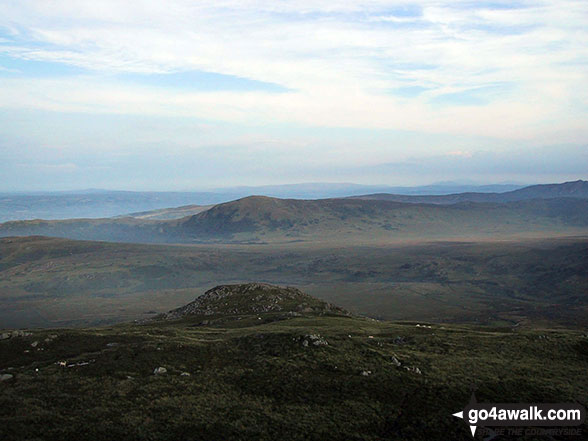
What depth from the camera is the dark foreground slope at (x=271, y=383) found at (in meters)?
28.1

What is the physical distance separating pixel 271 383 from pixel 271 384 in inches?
7.4

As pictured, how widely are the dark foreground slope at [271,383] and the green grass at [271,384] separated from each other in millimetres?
116

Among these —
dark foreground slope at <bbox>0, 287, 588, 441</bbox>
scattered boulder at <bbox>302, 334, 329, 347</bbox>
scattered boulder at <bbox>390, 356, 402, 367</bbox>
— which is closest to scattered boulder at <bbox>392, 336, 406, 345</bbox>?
dark foreground slope at <bbox>0, 287, 588, 441</bbox>

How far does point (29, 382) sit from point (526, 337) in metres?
49.8

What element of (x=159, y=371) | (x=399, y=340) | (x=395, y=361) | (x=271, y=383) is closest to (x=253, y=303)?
(x=399, y=340)

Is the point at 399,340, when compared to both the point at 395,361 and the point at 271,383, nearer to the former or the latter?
the point at 395,361

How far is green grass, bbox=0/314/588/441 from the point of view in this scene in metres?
28.1

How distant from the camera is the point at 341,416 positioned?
97.9 ft

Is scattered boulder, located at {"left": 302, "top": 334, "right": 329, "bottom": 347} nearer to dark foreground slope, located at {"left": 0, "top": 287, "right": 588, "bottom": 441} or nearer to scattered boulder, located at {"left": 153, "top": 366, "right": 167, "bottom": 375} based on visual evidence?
dark foreground slope, located at {"left": 0, "top": 287, "right": 588, "bottom": 441}

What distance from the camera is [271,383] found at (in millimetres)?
35281

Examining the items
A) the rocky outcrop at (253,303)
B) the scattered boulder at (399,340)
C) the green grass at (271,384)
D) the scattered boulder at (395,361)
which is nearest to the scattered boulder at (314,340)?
the green grass at (271,384)

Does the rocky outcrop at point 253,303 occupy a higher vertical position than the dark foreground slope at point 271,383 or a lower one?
lower

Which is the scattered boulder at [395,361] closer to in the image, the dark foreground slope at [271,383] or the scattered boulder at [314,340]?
the dark foreground slope at [271,383]

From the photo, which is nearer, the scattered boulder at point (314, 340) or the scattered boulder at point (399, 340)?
the scattered boulder at point (314, 340)
